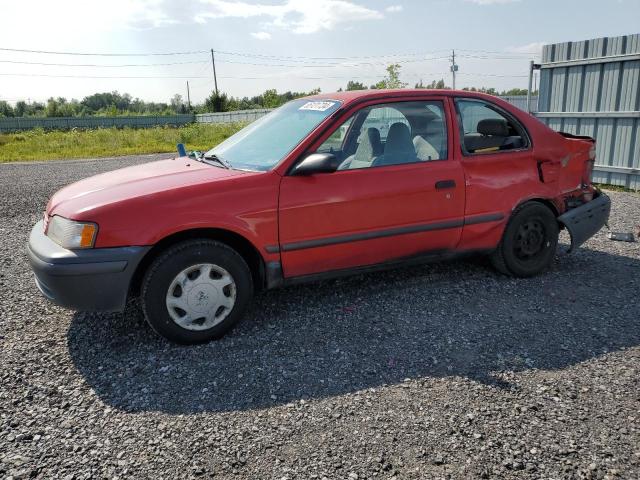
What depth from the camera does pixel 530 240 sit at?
15.5ft

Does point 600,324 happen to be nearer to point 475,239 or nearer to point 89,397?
point 475,239

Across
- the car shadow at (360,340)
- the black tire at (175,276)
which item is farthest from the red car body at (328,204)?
the car shadow at (360,340)

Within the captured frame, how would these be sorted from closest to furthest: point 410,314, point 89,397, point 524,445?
1. point 524,445
2. point 89,397
3. point 410,314

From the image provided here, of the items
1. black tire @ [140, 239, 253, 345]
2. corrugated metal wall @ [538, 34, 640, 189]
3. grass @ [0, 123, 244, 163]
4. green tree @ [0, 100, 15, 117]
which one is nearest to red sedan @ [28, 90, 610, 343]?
black tire @ [140, 239, 253, 345]

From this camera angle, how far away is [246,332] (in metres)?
3.74

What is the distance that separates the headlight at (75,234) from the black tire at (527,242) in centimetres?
340

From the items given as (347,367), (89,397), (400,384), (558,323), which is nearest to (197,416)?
(89,397)

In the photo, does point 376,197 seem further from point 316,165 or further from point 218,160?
point 218,160

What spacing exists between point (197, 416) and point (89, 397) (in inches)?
27.7

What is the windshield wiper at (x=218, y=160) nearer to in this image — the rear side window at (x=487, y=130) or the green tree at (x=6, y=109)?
the rear side window at (x=487, y=130)

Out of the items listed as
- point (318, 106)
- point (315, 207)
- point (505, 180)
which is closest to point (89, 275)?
point (315, 207)

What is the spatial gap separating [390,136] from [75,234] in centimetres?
245

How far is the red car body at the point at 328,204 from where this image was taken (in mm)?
3336

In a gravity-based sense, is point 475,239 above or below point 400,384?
above
